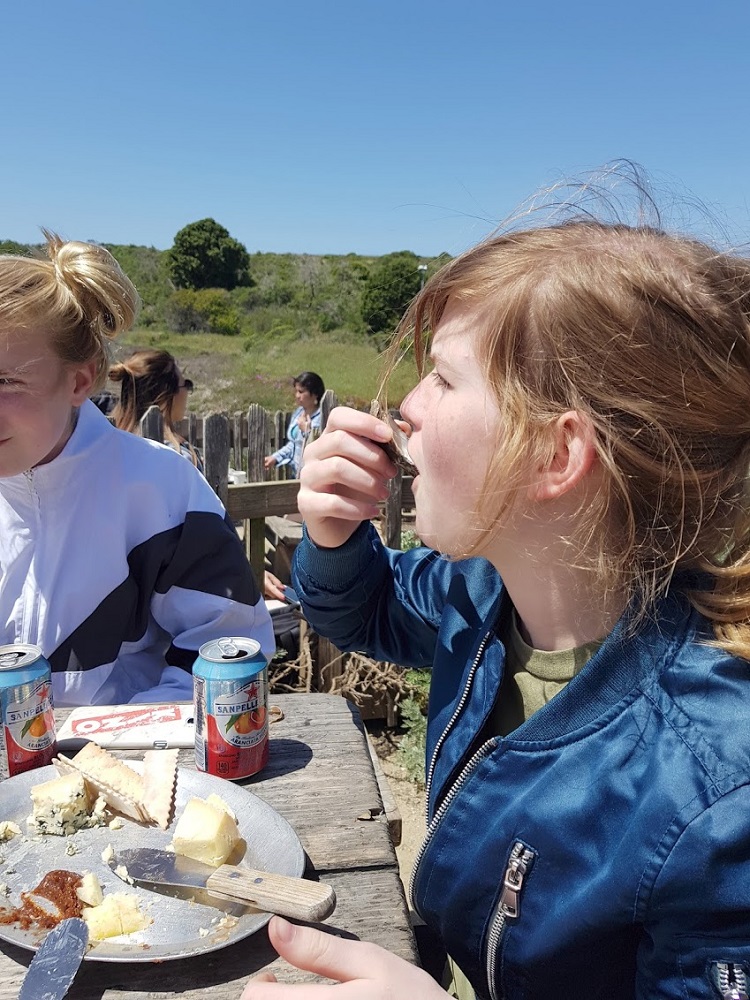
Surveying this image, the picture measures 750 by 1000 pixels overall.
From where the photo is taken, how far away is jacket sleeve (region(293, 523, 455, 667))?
168cm

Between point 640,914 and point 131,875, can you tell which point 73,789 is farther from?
point 640,914

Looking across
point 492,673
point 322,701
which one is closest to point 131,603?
point 322,701

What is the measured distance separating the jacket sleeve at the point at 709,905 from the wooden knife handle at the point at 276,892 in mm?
452

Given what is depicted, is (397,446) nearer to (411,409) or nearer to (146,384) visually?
(411,409)

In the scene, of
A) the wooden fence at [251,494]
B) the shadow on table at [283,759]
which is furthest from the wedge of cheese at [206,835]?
the wooden fence at [251,494]

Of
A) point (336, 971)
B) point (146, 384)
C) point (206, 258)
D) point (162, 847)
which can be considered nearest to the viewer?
point (336, 971)

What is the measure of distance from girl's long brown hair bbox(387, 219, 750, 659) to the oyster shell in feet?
0.85

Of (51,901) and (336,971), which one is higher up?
(336,971)

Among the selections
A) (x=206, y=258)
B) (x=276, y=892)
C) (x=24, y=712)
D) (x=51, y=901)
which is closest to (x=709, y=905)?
(x=276, y=892)

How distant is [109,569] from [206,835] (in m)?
0.99

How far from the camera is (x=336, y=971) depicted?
0.85 meters

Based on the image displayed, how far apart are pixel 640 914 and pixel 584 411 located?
72 centimetres

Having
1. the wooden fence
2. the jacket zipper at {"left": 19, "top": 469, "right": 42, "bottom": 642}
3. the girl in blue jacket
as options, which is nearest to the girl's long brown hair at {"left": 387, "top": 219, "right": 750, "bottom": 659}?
the girl in blue jacket

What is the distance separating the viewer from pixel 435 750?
1.38 metres
